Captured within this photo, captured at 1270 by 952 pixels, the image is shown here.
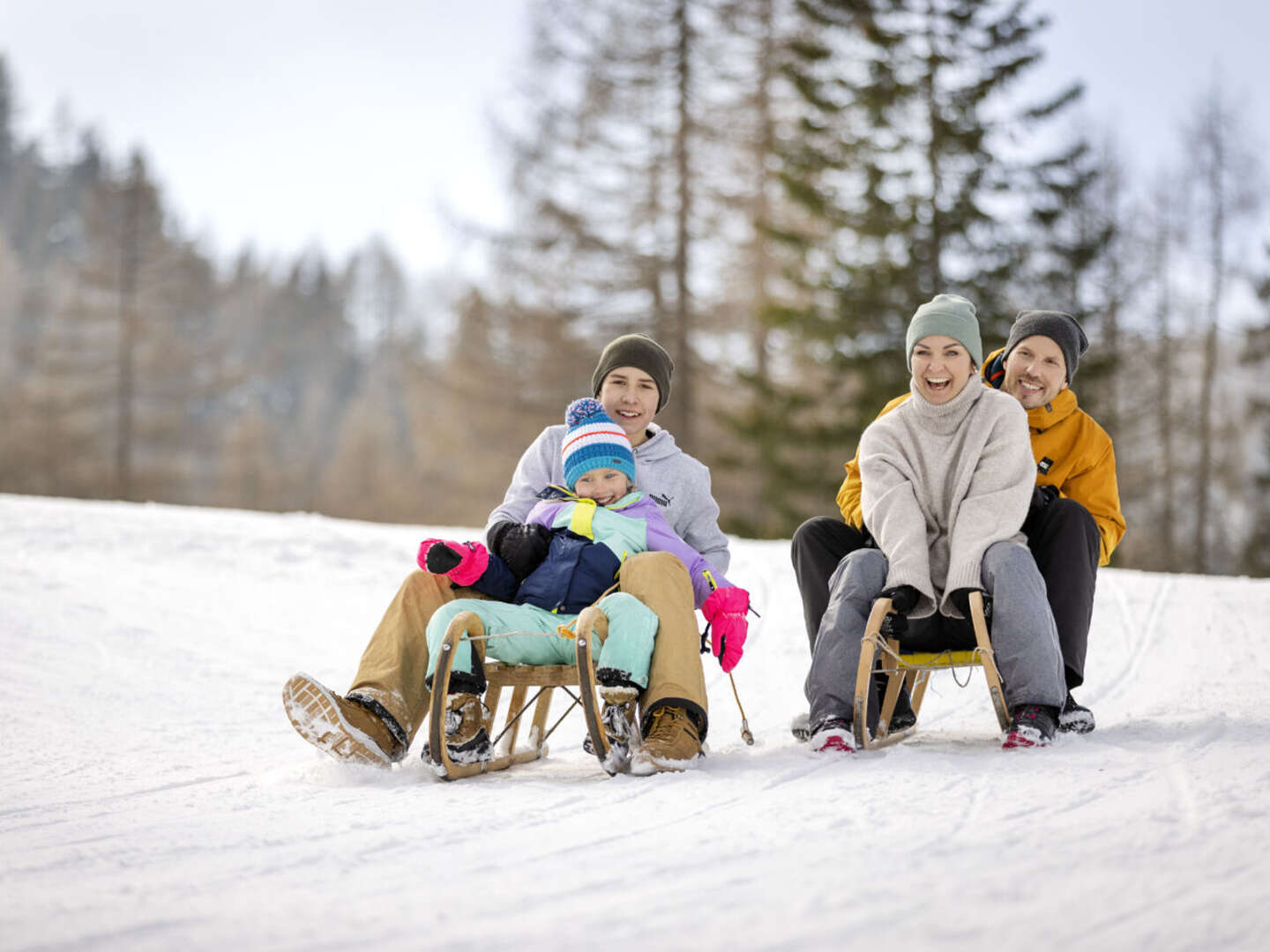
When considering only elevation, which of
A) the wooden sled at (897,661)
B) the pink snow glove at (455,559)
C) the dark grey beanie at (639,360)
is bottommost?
the wooden sled at (897,661)

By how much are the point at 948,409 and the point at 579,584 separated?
1138mm

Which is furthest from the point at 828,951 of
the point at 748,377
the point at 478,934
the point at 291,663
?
the point at 748,377

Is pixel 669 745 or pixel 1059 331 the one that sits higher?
pixel 1059 331

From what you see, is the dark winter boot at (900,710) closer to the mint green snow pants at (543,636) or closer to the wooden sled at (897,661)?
the wooden sled at (897,661)

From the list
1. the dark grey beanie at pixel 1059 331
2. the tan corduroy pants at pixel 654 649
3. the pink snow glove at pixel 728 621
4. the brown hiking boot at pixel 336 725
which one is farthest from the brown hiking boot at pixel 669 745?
the dark grey beanie at pixel 1059 331

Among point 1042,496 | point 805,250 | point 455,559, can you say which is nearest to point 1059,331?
point 1042,496

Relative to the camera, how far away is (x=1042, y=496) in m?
2.99

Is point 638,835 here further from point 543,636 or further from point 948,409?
point 948,409

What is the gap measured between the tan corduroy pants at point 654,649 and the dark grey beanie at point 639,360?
82 cm

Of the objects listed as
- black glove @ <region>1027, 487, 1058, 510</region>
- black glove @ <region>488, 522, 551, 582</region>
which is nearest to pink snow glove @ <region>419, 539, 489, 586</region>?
black glove @ <region>488, 522, 551, 582</region>

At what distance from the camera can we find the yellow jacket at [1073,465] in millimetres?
3035

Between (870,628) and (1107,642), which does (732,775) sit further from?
(1107,642)

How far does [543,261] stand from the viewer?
1438cm

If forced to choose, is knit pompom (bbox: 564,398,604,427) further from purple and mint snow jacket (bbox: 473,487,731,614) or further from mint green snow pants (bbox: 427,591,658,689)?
mint green snow pants (bbox: 427,591,658,689)
